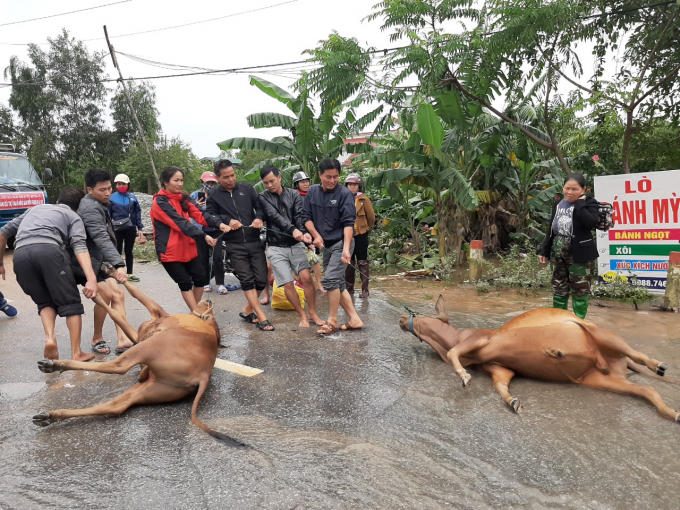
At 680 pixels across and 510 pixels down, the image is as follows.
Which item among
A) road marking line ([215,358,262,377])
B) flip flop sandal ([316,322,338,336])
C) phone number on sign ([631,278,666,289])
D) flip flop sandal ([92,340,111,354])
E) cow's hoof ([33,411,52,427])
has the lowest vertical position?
phone number on sign ([631,278,666,289])

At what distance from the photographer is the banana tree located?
413 inches

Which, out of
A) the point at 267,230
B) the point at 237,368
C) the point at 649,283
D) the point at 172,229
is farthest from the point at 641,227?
the point at 172,229

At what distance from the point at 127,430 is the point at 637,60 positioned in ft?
31.4

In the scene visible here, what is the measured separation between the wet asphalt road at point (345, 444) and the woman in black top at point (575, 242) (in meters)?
0.88

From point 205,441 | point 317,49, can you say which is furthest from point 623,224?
point 205,441

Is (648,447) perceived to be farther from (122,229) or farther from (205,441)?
(122,229)

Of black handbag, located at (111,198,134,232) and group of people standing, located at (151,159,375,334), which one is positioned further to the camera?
black handbag, located at (111,198,134,232)

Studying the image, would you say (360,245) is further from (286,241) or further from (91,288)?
(91,288)

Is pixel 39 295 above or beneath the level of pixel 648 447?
above

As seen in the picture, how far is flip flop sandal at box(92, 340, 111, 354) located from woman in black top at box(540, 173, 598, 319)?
4.82m

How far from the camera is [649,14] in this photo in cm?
834

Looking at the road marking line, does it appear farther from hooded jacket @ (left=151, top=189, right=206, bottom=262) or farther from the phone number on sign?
the phone number on sign

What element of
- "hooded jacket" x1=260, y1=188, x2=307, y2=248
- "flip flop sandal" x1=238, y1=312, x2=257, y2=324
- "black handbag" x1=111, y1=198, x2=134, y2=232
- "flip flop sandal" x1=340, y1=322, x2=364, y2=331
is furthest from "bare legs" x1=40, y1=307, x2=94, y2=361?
"black handbag" x1=111, y1=198, x2=134, y2=232

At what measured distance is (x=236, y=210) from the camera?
236 inches
